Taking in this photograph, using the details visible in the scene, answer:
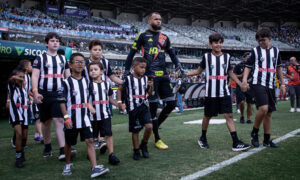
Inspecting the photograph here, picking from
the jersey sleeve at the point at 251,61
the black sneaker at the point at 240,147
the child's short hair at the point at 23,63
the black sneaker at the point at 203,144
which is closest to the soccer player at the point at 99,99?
the black sneaker at the point at 203,144

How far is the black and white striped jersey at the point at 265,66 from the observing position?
428cm

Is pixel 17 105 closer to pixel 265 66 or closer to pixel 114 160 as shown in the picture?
pixel 114 160

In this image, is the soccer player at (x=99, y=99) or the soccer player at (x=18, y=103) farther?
the soccer player at (x=18, y=103)

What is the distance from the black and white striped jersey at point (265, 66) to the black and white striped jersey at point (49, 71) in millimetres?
3286

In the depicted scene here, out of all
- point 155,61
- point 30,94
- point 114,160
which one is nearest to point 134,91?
Result: point 155,61

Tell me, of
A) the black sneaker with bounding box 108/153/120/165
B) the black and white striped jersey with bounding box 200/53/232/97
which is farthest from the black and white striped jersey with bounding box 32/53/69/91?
the black and white striped jersey with bounding box 200/53/232/97

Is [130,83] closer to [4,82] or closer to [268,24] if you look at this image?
[4,82]

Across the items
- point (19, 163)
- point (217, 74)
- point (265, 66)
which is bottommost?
point (19, 163)

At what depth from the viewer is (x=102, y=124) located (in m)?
3.82

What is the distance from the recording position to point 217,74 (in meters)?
4.35

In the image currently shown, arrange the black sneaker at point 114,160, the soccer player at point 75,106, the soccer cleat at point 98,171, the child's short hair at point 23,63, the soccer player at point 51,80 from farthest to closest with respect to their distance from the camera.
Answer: the child's short hair at point 23,63, the soccer player at point 51,80, the black sneaker at point 114,160, the soccer player at point 75,106, the soccer cleat at point 98,171

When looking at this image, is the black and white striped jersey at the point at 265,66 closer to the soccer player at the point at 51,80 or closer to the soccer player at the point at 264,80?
the soccer player at the point at 264,80

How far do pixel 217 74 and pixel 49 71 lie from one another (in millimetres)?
2790

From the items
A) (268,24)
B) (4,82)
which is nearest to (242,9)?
(268,24)
